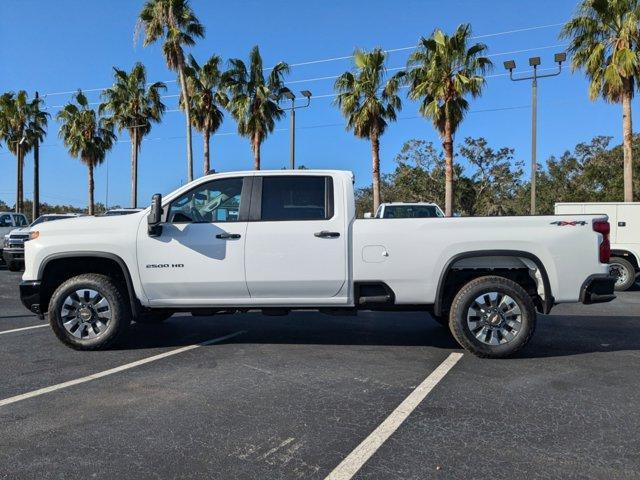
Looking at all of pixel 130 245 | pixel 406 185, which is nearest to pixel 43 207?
pixel 406 185

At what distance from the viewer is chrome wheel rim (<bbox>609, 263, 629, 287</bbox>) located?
39.4ft

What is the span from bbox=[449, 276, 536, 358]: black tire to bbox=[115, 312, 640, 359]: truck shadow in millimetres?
332

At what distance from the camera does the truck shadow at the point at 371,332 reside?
21.5 feet

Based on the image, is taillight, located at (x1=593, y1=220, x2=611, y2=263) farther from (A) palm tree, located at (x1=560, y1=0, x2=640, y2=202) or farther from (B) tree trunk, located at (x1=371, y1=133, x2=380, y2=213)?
(B) tree trunk, located at (x1=371, y1=133, x2=380, y2=213)

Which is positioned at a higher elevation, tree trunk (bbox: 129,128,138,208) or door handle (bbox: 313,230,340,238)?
tree trunk (bbox: 129,128,138,208)

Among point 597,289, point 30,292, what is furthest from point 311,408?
point 30,292

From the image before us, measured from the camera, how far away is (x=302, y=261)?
5746 mm

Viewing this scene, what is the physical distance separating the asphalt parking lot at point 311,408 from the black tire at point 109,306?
0.17m

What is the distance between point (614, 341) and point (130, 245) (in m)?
6.01

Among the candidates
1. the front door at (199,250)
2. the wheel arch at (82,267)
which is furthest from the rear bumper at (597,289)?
the wheel arch at (82,267)

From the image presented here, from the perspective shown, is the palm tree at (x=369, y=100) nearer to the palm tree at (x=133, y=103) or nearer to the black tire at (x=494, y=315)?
the palm tree at (x=133, y=103)

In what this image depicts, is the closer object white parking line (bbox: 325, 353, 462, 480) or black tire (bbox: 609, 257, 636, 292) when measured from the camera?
white parking line (bbox: 325, 353, 462, 480)

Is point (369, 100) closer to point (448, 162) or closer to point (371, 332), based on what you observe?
point (448, 162)

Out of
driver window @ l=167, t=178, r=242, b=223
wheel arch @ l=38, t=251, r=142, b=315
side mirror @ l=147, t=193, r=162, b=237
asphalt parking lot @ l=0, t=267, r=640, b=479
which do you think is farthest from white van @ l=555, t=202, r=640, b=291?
wheel arch @ l=38, t=251, r=142, b=315
